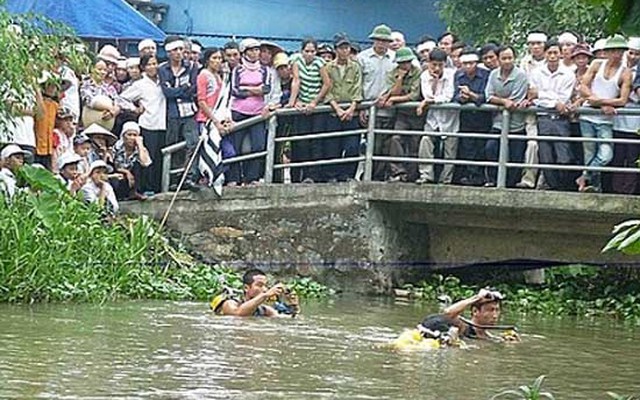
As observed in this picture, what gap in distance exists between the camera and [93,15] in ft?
71.0

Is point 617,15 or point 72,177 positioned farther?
point 72,177

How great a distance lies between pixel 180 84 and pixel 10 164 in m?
3.19

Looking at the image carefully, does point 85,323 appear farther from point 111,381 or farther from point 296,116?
point 296,116

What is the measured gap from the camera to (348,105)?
60.1 ft

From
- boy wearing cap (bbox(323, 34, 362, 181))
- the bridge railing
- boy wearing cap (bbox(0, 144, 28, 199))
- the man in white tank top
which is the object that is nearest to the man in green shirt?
the bridge railing

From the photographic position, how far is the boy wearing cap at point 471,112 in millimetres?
17484

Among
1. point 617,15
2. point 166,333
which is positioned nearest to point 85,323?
point 166,333

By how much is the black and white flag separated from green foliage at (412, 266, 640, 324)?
2740 mm

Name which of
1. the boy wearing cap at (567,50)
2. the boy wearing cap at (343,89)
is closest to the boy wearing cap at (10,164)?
the boy wearing cap at (343,89)

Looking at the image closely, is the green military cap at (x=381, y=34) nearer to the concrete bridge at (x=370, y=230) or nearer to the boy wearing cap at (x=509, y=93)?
the boy wearing cap at (x=509, y=93)

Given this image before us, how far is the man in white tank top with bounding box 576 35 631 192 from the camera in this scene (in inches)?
645

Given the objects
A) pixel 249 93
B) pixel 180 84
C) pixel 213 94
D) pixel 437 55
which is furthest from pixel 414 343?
pixel 180 84

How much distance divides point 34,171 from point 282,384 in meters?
6.10

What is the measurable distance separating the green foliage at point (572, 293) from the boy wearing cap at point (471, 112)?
1.46m
